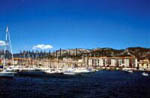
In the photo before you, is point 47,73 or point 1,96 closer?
point 1,96

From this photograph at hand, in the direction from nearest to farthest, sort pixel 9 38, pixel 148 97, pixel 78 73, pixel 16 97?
pixel 16 97, pixel 148 97, pixel 9 38, pixel 78 73

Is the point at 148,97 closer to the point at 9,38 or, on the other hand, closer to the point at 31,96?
the point at 31,96

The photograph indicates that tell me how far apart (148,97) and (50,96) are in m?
16.4

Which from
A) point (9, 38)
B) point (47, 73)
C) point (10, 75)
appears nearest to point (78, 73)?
point (47, 73)

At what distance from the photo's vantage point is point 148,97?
39094 mm

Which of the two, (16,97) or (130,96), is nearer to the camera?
(16,97)

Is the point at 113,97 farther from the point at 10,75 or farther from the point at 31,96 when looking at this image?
the point at 10,75

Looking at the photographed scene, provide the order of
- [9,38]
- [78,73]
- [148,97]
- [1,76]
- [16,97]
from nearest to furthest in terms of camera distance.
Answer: [16,97], [148,97], [1,76], [9,38], [78,73]

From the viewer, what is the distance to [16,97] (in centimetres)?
3578

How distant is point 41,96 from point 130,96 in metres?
15.1

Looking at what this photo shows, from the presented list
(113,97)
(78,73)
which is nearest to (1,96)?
(113,97)

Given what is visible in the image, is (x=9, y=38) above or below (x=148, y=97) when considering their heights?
above

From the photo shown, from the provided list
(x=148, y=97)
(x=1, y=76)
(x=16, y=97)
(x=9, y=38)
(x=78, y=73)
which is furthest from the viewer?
(x=78, y=73)

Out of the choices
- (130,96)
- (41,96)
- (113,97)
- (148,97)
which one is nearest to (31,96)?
(41,96)
